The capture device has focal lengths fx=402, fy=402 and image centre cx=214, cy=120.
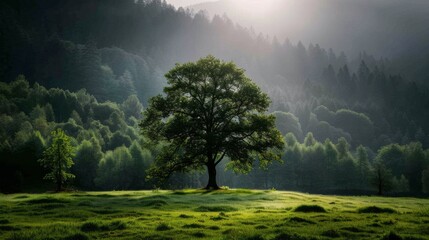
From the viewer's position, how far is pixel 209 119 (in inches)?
2475

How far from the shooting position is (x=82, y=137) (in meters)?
186

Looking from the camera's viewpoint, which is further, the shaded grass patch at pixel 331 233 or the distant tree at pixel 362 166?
the distant tree at pixel 362 166

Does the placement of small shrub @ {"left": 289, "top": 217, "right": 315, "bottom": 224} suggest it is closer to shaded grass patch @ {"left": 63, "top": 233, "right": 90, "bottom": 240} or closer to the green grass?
the green grass

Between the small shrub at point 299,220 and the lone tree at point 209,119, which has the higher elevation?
the lone tree at point 209,119

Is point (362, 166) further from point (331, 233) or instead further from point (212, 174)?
point (331, 233)

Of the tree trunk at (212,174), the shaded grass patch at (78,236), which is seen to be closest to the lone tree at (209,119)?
the tree trunk at (212,174)

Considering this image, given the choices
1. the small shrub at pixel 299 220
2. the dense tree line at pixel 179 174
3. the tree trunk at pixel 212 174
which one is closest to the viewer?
the small shrub at pixel 299 220

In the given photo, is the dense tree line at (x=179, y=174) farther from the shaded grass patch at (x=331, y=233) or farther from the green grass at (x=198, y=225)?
the shaded grass patch at (x=331, y=233)

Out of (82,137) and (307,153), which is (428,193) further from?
(82,137)

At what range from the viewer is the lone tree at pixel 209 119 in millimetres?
60500

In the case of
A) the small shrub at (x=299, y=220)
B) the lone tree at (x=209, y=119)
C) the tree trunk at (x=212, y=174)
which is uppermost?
the lone tree at (x=209, y=119)

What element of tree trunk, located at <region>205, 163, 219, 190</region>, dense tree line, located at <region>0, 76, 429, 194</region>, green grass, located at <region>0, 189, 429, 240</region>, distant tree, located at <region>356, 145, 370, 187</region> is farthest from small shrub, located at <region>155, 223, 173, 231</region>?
distant tree, located at <region>356, 145, 370, 187</region>

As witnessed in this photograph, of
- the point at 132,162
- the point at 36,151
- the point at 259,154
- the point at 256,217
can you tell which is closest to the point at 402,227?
the point at 256,217

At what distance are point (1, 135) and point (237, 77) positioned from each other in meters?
137
